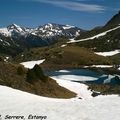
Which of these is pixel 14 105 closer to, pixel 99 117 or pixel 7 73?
pixel 99 117

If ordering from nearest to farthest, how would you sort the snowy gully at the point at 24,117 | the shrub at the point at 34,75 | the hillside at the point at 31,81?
1. the snowy gully at the point at 24,117
2. the hillside at the point at 31,81
3. the shrub at the point at 34,75

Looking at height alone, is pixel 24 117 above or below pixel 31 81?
above

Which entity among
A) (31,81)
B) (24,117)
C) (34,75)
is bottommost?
(31,81)

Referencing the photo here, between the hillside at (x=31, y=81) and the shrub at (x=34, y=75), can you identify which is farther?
the shrub at (x=34, y=75)

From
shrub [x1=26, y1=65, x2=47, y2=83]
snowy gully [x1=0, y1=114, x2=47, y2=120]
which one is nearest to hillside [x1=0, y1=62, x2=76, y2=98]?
shrub [x1=26, y1=65, x2=47, y2=83]

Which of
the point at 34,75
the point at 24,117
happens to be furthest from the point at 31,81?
the point at 24,117

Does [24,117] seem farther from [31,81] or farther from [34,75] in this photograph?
[34,75]

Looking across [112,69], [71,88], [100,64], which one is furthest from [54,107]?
[100,64]

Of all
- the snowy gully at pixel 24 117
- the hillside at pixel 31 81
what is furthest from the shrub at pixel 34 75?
the snowy gully at pixel 24 117

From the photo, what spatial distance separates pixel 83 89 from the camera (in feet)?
204

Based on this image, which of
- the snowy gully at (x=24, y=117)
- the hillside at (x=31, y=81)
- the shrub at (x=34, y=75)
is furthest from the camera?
the shrub at (x=34, y=75)

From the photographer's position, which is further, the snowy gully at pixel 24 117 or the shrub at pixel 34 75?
the shrub at pixel 34 75

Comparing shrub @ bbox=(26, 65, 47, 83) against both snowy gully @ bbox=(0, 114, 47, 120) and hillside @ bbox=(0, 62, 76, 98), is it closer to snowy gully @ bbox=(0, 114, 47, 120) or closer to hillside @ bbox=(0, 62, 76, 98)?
hillside @ bbox=(0, 62, 76, 98)

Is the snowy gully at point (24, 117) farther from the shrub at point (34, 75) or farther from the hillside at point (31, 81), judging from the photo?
the shrub at point (34, 75)
